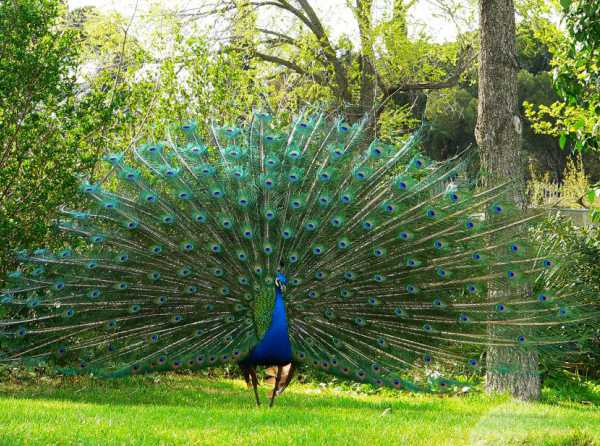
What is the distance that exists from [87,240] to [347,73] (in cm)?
1216

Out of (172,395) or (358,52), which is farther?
(358,52)

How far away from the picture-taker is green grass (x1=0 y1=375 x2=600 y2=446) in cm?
570

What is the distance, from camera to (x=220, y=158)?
816 centimetres

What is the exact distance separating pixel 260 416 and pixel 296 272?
1472 mm

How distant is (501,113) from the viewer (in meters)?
9.06

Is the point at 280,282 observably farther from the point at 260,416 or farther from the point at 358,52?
the point at 358,52

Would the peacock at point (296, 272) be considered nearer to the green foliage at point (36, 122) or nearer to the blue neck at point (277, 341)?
the blue neck at point (277, 341)

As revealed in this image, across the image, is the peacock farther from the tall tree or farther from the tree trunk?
the tall tree

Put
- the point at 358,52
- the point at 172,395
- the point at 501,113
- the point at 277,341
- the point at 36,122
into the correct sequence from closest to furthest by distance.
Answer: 1. the point at 277,341
2. the point at 172,395
3. the point at 36,122
4. the point at 501,113
5. the point at 358,52

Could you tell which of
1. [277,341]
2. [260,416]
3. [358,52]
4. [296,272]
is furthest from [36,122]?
[358,52]

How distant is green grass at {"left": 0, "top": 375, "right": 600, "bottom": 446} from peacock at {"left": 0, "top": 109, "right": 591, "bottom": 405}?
0.43 meters

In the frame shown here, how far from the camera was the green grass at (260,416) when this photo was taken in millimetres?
5703

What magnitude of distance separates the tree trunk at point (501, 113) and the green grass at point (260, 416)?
0.81 feet

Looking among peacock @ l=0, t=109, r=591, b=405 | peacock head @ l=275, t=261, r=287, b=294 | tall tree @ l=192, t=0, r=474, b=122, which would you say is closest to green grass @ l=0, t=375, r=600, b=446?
peacock @ l=0, t=109, r=591, b=405
